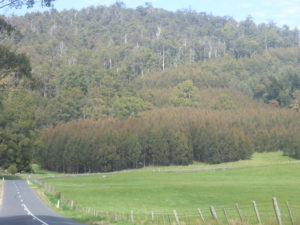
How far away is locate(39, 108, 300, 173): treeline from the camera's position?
11288cm

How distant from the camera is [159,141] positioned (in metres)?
121

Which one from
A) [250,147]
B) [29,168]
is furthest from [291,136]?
[29,168]

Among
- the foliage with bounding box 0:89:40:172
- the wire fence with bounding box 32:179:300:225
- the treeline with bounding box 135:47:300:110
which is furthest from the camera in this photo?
the treeline with bounding box 135:47:300:110

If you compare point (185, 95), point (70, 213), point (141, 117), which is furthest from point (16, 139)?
point (185, 95)

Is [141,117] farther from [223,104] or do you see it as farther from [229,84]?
[229,84]

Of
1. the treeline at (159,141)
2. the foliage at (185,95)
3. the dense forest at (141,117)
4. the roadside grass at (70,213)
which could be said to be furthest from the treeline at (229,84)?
the roadside grass at (70,213)

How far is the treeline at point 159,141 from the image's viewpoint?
113 m

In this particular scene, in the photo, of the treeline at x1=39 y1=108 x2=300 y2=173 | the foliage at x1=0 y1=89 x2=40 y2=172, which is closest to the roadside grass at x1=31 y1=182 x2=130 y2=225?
the foliage at x1=0 y1=89 x2=40 y2=172

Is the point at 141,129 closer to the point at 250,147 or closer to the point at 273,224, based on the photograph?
the point at 250,147

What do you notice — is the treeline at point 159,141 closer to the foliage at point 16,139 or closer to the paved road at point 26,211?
the foliage at point 16,139

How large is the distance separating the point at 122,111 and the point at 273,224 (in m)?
127

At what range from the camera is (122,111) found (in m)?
146

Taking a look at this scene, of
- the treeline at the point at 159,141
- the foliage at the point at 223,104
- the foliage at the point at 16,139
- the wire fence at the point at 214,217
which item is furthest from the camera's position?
the foliage at the point at 223,104

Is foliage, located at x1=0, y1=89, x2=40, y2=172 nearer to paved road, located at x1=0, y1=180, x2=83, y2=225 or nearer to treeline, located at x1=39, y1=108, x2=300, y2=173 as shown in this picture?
treeline, located at x1=39, y1=108, x2=300, y2=173
